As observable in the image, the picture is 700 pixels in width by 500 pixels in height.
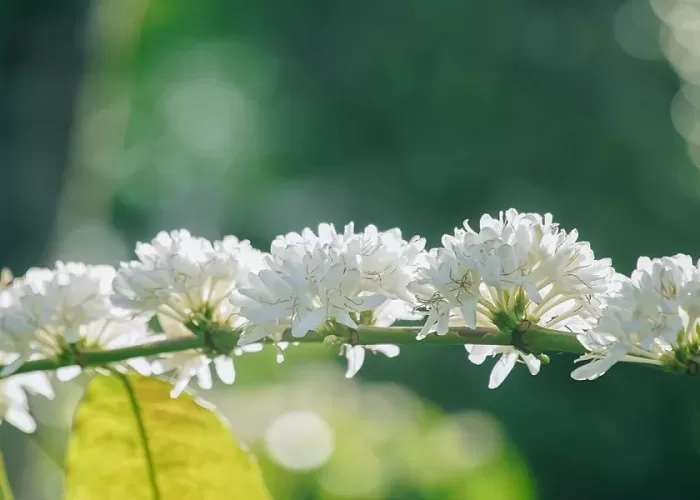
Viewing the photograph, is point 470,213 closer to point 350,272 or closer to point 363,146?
point 363,146

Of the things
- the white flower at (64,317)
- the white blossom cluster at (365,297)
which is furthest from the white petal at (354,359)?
the white flower at (64,317)

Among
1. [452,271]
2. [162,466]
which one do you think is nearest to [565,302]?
[452,271]

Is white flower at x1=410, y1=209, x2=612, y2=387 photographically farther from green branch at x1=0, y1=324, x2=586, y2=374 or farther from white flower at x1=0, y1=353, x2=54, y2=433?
white flower at x1=0, y1=353, x2=54, y2=433

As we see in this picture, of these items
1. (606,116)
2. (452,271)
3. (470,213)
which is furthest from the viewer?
(606,116)

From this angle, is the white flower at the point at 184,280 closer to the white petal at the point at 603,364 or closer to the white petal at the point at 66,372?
the white petal at the point at 66,372

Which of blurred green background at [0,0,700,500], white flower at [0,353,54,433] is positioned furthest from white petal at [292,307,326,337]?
blurred green background at [0,0,700,500]
